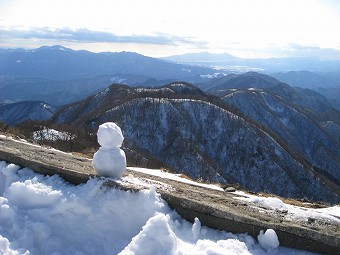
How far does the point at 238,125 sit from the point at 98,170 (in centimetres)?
10617

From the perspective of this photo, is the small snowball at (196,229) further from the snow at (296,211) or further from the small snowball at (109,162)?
the small snowball at (109,162)

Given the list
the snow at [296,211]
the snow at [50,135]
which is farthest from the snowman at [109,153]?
the snow at [50,135]

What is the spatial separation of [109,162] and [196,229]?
3.64 m

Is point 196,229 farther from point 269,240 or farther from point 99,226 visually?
point 99,226

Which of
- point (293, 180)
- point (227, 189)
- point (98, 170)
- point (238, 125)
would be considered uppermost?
point (98, 170)

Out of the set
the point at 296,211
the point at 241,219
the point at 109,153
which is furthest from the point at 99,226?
the point at 296,211

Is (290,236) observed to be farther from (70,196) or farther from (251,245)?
(70,196)

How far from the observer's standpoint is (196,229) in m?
9.59

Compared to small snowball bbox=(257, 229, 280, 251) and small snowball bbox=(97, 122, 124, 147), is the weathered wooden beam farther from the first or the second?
small snowball bbox=(97, 122, 124, 147)

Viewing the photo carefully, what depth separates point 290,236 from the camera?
930 centimetres

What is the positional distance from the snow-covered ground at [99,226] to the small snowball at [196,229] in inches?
1.0

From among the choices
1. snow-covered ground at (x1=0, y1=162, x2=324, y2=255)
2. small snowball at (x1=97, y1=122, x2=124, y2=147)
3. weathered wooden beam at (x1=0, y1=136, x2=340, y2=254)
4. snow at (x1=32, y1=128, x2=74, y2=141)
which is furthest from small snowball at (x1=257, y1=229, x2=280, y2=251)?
snow at (x1=32, y1=128, x2=74, y2=141)

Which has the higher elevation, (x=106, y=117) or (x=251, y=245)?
(x=251, y=245)

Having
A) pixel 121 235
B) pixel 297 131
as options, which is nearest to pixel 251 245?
pixel 121 235
